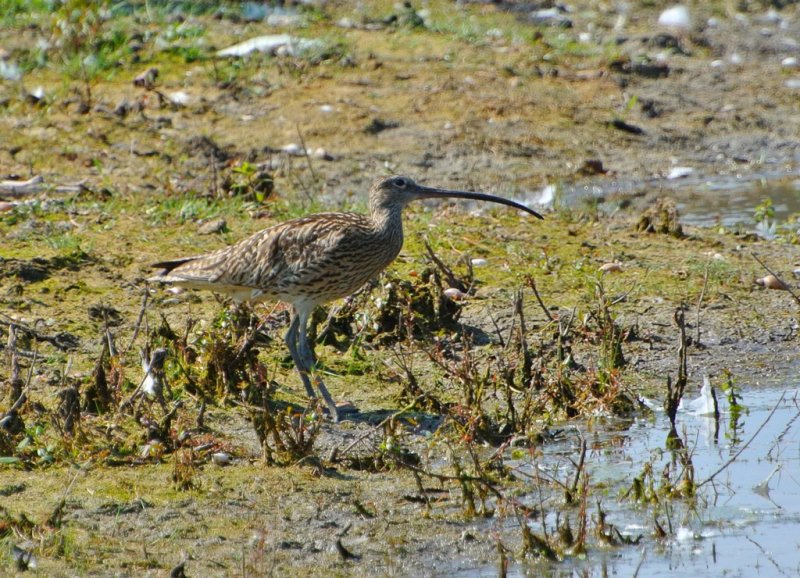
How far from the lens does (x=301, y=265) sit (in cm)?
785

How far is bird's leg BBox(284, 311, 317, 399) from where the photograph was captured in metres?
7.55

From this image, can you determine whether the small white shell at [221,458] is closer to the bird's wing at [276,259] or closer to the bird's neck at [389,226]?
the bird's wing at [276,259]

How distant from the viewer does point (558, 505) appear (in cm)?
625

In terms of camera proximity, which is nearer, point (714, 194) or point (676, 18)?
point (714, 194)

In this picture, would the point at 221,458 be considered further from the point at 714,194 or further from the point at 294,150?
the point at 714,194

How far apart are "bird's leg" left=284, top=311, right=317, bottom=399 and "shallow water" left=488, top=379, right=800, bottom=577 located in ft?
4.31

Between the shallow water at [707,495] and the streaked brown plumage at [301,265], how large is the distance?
1624mm

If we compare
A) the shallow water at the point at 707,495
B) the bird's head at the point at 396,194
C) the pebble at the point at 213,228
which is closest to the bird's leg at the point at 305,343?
the bird's head at the point at 396,194

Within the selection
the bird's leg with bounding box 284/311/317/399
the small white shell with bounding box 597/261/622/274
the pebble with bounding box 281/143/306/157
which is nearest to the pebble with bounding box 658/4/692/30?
the pebble with bounding box 281/143/306/157

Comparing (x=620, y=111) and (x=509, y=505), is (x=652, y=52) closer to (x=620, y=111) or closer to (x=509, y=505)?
(x=620, y=111)

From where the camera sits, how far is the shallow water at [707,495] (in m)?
5.78

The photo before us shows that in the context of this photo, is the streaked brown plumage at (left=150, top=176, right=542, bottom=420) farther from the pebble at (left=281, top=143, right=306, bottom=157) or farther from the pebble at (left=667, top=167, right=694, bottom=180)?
the pebble at (left=667, top=167, right=694, bottom=180)

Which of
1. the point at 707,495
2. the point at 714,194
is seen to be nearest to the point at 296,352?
the point at 707,495

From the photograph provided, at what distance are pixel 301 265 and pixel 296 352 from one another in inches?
19.7
